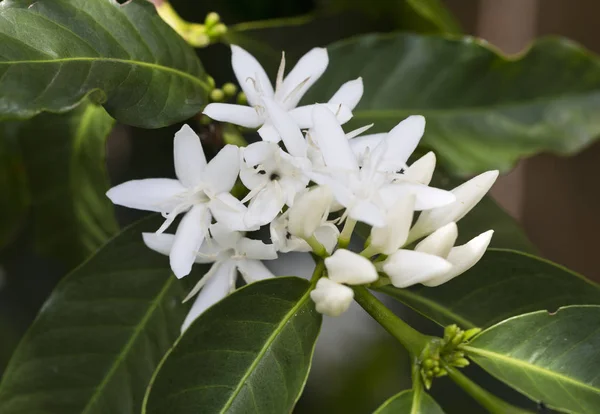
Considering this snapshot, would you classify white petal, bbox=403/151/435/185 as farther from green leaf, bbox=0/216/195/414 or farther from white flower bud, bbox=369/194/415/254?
green leaf, bbox=0/216/195/414

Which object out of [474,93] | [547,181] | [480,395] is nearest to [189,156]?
[480,395]

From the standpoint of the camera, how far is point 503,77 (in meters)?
0.65

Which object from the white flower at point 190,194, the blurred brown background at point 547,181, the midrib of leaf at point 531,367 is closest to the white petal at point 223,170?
the white flower at point 190,194

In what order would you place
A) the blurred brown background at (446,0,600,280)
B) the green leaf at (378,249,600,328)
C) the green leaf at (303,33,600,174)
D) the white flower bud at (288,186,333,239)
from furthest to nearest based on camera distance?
the blurred brown background at (446,0,600,280), the green leaf at (303,33,600,174), the green leaf at (378,249,600,328), the white flower bud at (288,186,333,239)

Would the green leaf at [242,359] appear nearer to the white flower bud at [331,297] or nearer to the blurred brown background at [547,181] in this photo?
the white flower bud at [331,297]

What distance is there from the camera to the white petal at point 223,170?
39cm

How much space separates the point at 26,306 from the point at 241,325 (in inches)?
22.3

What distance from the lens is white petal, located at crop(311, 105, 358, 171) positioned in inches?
14.0

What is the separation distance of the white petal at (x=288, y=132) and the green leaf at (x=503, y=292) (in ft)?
0.54

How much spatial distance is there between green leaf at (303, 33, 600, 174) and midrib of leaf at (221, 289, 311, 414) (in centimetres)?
26

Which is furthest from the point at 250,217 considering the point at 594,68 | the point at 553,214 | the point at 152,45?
the point at 553,214

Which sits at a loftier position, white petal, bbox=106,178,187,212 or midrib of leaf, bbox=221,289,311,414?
white petal, bbox=106,178,187,212

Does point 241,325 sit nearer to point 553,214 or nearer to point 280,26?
point 280,26

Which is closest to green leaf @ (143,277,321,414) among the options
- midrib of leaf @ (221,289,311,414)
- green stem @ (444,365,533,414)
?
midrib of leaf @ (221,289,311,414)
